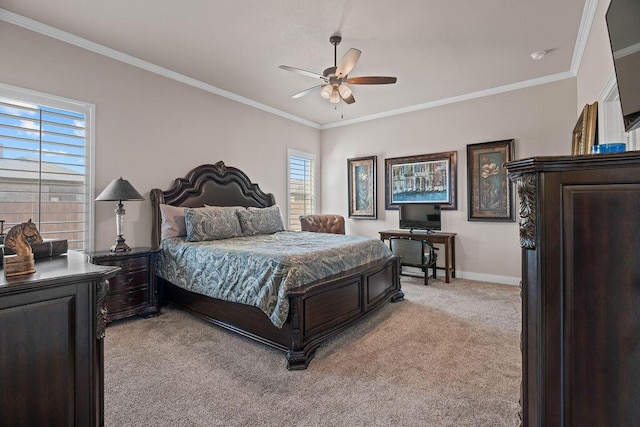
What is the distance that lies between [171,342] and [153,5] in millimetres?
3031

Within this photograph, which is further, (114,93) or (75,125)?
(114,93)

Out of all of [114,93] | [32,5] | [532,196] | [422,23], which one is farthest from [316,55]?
[532,196]

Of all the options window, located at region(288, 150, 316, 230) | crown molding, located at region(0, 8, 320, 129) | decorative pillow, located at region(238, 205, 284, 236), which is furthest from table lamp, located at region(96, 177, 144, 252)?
window, located at region(288, 150, 316, 230)

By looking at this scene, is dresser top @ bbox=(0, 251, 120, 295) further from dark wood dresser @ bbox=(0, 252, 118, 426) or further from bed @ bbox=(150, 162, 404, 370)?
bed @ bbox=(150, 162, 404, 370)

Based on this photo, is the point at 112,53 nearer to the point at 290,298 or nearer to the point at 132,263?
the point at 132,263

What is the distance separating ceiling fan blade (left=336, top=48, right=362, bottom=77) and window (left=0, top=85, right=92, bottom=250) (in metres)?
2.81

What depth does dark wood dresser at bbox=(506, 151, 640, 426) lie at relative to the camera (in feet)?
3.11

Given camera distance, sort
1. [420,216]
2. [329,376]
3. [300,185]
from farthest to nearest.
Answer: [300,185]
[420,216]
[329,376]

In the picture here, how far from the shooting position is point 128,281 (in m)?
3.31

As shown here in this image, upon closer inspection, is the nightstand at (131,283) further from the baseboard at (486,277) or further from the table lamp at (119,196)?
the baseboard at (486,277)

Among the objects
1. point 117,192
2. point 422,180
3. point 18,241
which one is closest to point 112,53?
point 117,192

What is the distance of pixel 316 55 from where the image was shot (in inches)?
146

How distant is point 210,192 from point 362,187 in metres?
2.96

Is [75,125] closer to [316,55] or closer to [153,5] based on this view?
[153,5]
